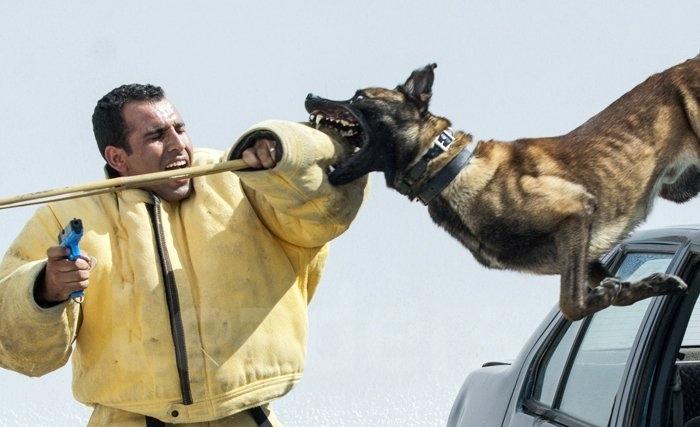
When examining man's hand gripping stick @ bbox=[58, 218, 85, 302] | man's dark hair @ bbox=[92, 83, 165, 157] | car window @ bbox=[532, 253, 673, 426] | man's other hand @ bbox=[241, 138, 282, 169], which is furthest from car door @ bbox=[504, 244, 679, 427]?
man's hand gripping stick @ bbox=[58, 218, 85, 302]

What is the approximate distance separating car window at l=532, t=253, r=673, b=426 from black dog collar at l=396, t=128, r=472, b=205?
117cm

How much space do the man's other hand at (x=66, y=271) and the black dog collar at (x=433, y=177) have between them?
824mm

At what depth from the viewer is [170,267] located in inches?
149

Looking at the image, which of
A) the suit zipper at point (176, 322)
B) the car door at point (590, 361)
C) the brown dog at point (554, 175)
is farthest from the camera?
the car door at point (590, 361)

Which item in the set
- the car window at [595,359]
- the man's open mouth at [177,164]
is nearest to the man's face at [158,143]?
the man's open mouth at [177,164]

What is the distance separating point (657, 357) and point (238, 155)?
1537mm

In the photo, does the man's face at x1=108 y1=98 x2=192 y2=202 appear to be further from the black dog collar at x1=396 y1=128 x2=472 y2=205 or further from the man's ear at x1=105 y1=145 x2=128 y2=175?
the black dog collar at x1=396 y1=128 x2=472 y2=205

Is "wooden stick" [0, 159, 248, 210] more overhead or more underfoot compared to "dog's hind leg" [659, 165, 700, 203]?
more overhead

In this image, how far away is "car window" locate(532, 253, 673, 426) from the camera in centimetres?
434

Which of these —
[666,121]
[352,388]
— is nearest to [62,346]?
[666,121]

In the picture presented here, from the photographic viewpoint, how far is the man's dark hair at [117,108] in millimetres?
4039

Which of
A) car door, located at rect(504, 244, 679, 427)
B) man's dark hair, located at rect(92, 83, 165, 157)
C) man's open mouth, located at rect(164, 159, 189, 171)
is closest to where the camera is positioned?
man's open mouth, located at rect(164, 159, 189, 171)

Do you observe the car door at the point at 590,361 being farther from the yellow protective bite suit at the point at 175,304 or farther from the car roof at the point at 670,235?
the yellow protective bite suit at the point at 175,304

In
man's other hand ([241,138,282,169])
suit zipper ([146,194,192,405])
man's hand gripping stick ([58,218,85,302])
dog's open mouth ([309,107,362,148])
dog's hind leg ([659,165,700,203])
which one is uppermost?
dog's open mouth ([309,107,362,148])
